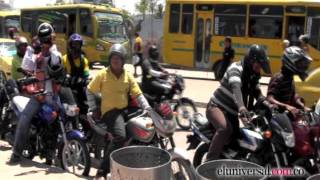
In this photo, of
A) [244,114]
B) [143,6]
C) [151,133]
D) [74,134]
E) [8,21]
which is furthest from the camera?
[143,6]

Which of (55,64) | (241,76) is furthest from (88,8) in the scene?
(241,76)

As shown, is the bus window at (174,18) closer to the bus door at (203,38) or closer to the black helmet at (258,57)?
the bus door at (203,38)

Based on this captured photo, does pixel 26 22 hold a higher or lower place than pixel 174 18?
lower

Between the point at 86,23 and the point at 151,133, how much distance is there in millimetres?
19475

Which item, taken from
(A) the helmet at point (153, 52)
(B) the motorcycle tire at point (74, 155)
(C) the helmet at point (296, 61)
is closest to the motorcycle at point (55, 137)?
(B) the motorcycle tire at point (74, 155)

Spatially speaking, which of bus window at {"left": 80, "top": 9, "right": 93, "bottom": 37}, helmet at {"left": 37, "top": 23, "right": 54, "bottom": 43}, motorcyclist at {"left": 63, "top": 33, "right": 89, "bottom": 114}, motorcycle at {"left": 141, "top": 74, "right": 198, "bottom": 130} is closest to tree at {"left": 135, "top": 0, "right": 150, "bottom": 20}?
bus window at {"left": 80, "top": 9, "right": 93, "bottom": 37}

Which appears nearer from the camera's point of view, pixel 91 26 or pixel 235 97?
pixel 235 97

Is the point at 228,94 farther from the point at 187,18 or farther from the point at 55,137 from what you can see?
the point at 187,18

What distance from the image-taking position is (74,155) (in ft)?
20.0

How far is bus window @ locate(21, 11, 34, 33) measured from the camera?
27484 millimetres

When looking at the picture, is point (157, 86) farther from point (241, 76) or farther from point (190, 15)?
point (190, 15)

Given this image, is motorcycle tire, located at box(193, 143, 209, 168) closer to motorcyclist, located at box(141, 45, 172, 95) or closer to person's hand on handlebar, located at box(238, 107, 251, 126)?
person's hand on handlebar, located at box(238, 107, 251, 126)

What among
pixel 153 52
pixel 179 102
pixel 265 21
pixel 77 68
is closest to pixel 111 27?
pixel 265 21

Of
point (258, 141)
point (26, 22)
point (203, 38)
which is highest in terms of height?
point (26, 22)
